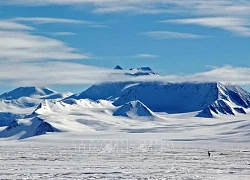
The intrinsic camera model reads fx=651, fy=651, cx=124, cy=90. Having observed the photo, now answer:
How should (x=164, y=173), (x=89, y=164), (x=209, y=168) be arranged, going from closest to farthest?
(x=164, y=173) → (x=209, y=168) → (x=89, y=164)

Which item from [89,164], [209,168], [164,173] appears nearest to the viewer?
[164,173]

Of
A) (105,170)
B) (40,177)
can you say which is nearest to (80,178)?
(40,177)

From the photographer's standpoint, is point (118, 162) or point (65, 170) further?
point (118, 162)

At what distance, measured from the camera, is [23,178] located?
145 ft

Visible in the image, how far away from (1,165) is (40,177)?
41.6ft

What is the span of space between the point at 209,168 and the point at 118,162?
1030 centimetres

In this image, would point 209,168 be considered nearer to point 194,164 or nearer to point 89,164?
point 194,164

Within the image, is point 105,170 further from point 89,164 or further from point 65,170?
point 89,164

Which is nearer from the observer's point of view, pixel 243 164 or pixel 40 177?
pixel 40 177

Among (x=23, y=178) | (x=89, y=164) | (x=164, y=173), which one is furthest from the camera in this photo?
(x=89, y=164)

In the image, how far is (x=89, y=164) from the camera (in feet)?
191

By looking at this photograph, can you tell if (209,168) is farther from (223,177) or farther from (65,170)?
(65,170)

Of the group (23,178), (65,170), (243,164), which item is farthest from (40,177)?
(243,164)

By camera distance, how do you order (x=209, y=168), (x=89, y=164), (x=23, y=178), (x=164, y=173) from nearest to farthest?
(x=23, y=178), (x=164, y=173), (x=209, y=168), (x=89, y=164)
